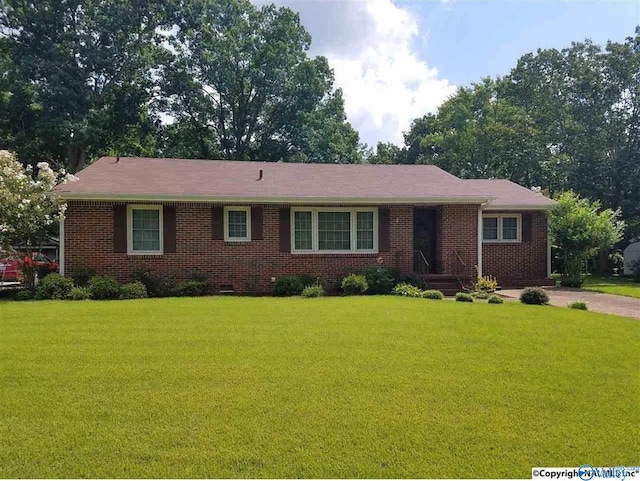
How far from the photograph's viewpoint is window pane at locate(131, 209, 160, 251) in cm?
1445

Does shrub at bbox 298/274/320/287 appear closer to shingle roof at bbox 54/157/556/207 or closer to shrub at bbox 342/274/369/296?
shrub at bbox 342/274/369/296

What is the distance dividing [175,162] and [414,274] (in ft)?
31.8

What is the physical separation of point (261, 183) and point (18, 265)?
24.7ft

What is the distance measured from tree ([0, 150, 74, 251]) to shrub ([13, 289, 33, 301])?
1.50 meters

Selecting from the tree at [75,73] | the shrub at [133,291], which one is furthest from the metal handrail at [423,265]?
the tree at [75,73]

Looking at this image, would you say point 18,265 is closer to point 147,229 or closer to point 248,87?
point 147,229

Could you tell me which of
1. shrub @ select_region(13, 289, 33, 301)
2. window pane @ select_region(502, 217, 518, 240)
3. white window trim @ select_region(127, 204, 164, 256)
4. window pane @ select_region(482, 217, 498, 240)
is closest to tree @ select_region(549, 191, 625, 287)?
window pane @ select_region(502, 217, 518, 240)

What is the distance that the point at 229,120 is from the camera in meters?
33.2

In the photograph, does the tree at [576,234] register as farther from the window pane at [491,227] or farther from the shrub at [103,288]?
the shrub at [103,288]

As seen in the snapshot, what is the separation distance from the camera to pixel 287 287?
14094 millimetres

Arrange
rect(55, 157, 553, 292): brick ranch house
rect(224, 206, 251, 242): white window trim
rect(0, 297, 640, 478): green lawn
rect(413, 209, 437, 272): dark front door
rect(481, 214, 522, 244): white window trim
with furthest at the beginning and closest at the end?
rect(481, 214, 522, 244): white window trim → rect(413, 209, 437, 272): dark front door → rect(224, 206, 251, 242): white window trim → rect(55, 157, 553, 292): brick ranch house → rect(0, 297, 640, 478): green lawn

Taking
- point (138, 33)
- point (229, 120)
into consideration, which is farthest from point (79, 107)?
point (229, 120)

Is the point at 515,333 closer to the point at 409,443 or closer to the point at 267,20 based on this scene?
the point at 409,443

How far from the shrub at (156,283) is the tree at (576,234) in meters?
13.2
